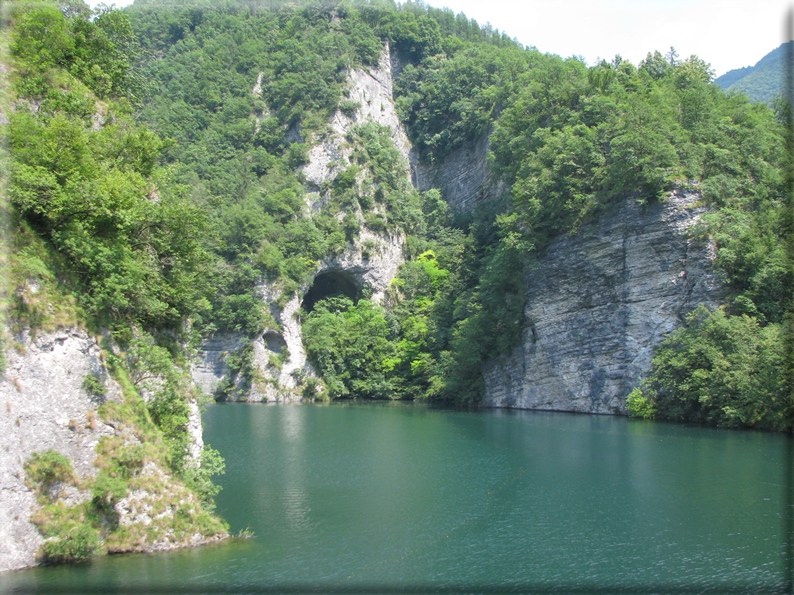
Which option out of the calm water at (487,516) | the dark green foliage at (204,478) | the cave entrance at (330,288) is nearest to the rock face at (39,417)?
the calm water at (487,516)

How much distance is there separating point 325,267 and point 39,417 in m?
49.9

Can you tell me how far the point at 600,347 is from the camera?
139ft

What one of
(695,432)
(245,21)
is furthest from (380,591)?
(245,21)

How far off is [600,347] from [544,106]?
22.0 m

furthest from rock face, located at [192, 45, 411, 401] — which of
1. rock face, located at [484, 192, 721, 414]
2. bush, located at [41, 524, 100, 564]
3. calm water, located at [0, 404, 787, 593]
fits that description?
bush, located at [41, 524, 100, 564]

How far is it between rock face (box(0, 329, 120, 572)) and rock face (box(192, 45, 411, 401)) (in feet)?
106

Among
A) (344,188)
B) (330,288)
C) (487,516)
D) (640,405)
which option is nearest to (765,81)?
(344,188)

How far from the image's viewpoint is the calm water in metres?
13.7

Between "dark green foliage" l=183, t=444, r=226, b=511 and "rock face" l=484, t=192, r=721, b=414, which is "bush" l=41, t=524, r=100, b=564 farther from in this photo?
"rock face" l=484, t=192, r=721, b=414

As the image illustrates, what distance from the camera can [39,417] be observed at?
1342 cm

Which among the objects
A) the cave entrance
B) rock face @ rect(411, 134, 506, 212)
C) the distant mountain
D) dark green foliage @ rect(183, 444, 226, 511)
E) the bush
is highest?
the distant mountain

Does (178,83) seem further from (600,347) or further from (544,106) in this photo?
(600,347)

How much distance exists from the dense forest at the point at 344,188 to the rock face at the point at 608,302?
1.22m

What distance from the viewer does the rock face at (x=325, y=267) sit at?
55.7m
